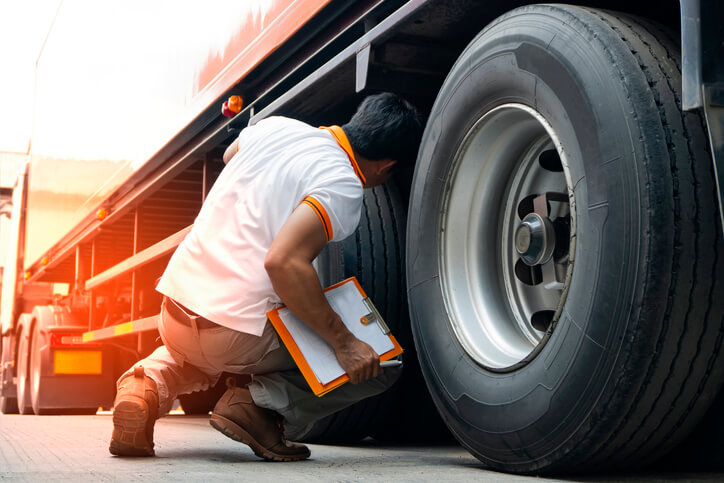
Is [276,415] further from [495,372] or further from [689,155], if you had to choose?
[689,155]

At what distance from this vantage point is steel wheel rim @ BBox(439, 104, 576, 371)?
229 centimetres

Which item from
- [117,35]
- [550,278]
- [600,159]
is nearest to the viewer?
[600,159]

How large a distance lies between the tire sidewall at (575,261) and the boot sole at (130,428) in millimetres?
897

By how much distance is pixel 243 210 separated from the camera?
8.77 feet

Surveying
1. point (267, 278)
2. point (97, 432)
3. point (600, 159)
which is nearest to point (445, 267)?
point (267, 278)

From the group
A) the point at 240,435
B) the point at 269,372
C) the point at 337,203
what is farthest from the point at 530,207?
the point at 240,435

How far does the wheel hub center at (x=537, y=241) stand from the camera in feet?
7.34

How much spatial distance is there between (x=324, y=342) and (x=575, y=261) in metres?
0.93

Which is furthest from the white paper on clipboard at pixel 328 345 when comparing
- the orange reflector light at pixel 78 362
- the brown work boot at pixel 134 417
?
the orange reflector light at pixel 78 362

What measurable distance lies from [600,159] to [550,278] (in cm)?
57

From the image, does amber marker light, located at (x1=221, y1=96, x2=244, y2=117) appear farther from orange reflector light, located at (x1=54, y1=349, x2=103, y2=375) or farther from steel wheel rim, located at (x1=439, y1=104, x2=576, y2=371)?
orange reflector light, located at (x1=54, y1=349, x2=103, y2=375)

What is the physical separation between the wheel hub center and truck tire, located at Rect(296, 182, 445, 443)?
934 millimetres

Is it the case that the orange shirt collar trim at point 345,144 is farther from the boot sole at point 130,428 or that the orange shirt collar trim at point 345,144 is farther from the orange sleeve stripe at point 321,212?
the boot sole at point 130,428

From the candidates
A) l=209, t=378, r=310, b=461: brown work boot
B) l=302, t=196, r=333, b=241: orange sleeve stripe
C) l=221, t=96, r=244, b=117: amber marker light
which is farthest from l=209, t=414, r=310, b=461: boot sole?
l=221, t=96, r=244, b=117: amber marker light
